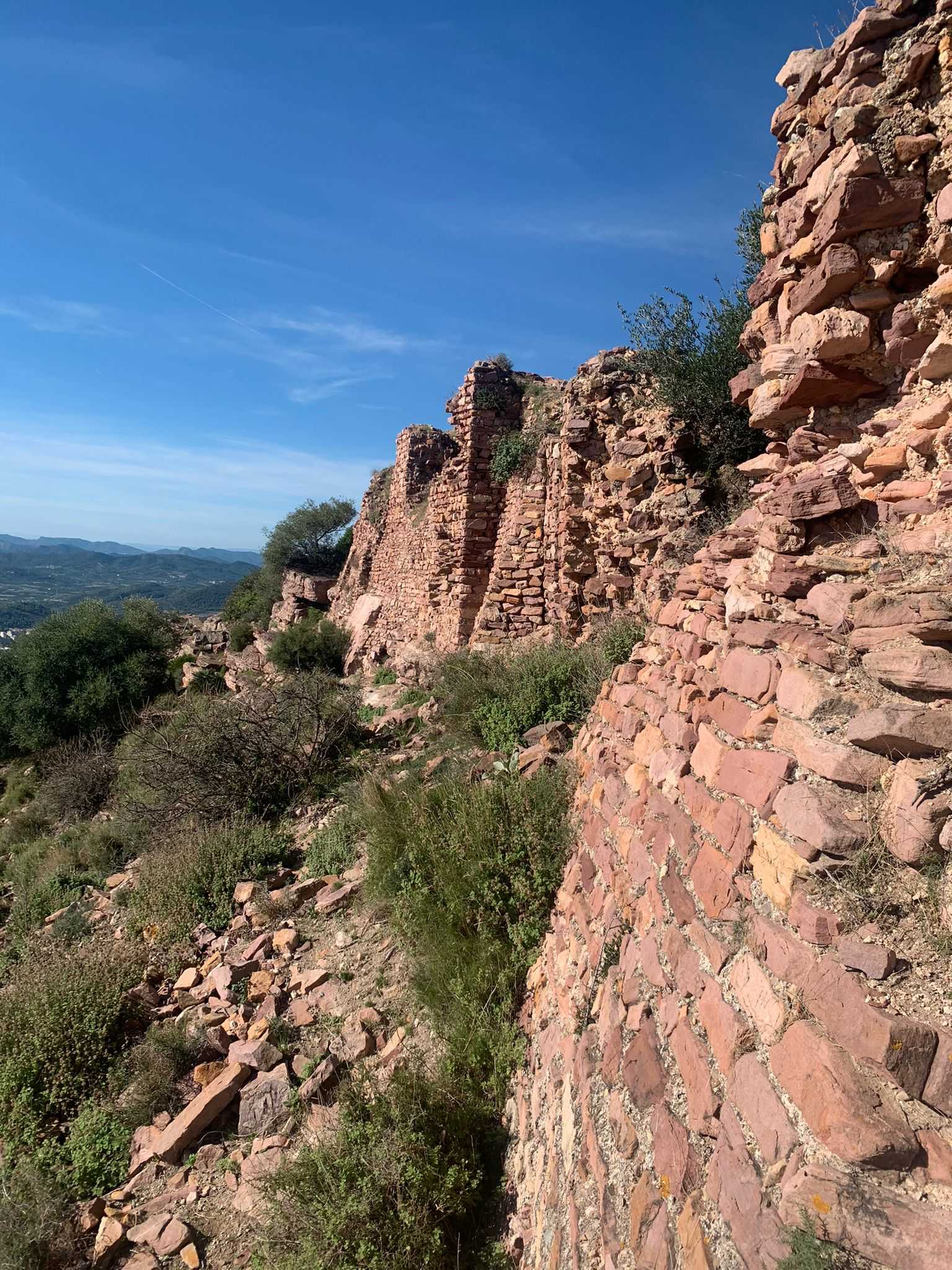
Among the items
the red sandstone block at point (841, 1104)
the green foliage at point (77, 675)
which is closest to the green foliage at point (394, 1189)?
the red sandstone block at point (841, 1104)

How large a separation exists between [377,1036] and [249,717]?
5.48 meters

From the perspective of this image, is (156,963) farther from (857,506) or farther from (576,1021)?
(857,506)

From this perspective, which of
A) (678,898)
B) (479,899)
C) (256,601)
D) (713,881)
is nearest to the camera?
(713,881)

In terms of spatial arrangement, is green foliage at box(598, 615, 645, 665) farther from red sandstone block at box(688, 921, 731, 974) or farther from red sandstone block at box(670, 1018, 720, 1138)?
red sandstone block at box(670, 1018, 720, 1138)

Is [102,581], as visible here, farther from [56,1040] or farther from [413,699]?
[56,1040]

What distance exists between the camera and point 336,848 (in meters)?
6.23

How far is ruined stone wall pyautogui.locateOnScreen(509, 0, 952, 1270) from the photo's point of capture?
4.76 feet

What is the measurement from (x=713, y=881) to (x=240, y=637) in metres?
20.4

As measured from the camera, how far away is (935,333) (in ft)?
8.14

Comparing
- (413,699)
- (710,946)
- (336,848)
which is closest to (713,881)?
(710,946)

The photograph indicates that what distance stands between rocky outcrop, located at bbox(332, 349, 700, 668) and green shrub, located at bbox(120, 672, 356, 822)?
105 inches

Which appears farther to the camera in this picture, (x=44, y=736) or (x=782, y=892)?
(x=44, y=736)

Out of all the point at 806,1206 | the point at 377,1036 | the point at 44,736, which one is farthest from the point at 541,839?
the point at 44,736

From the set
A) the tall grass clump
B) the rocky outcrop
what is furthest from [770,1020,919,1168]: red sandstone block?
the rocky outcrop
